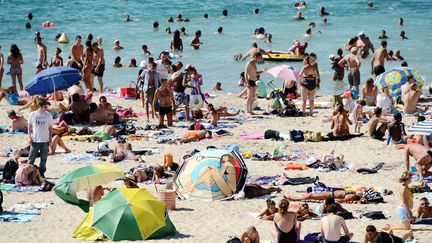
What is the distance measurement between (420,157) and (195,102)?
635 cm

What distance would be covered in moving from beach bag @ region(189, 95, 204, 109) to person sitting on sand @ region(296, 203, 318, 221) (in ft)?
24.3

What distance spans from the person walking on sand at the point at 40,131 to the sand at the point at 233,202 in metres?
0.58

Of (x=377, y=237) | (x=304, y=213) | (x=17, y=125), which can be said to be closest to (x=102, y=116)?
(x=17, y=125)

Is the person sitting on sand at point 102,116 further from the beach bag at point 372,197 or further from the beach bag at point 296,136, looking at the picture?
the beach bag at point 372,197

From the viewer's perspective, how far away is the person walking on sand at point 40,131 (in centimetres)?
1538

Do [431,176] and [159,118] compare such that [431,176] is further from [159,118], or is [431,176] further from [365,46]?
[365,46]

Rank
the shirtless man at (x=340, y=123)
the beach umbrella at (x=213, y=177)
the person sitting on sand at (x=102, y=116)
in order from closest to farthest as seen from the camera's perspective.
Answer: the beach umbrella at (x=213, y=177) → the shirtless man at (x=340, y=123) → the person sitting on sand at (x=102, y=116)

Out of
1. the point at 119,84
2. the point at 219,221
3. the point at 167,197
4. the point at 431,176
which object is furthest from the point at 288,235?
the point at 119,84

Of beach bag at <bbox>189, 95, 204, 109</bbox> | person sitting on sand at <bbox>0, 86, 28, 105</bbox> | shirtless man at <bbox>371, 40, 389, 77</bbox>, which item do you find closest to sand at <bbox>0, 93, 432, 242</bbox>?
beach bag at <bbox>189, 95, 204, 109</bbox>

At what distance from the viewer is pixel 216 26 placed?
40.6 m

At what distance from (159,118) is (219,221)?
6768mm

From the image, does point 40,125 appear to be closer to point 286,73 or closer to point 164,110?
point 164,110

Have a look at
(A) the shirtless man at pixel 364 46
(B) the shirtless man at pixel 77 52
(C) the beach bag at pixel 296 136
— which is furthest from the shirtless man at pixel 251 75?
(A) the shirtless man at pixel 364 46

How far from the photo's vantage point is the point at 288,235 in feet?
38.7
